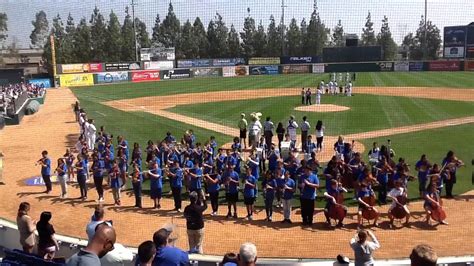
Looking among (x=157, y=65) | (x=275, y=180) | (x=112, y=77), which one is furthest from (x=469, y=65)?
(x=275, y=180)

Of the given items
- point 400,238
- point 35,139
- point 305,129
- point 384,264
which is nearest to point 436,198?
point 400,238

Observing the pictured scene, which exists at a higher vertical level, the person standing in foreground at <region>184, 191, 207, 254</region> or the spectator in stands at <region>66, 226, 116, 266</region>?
the spectator in stands at <region>66, 226, 116, 266</region>

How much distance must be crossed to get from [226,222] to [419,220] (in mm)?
4328

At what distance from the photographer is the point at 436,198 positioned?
10.6 meters

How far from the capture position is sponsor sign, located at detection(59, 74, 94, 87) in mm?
53500

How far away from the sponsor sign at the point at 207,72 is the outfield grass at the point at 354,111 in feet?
85.9

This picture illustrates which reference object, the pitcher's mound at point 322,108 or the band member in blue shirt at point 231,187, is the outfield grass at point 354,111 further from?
the band member in blue shirt at point 231,187

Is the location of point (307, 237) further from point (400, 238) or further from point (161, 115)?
point (161, 115)

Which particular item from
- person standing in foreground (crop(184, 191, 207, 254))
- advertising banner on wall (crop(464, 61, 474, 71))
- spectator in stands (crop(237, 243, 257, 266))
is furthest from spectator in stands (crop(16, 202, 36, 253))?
advertising banner on wall (crop(464, 61, 474, 71))

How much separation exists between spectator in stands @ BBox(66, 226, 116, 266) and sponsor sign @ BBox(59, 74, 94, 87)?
5329 centimetres

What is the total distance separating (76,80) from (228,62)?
59.3 feet

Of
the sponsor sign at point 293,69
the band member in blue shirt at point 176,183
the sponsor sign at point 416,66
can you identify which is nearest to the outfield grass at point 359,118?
the band member in blue shirt at point 176,183

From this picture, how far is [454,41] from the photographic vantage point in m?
47.2

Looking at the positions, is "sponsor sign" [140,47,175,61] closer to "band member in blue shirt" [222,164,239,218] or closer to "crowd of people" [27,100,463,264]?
"crowd of people" [27,100,463,264]
